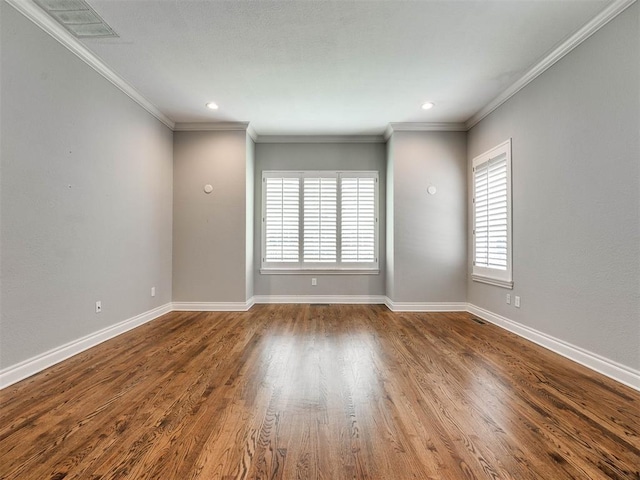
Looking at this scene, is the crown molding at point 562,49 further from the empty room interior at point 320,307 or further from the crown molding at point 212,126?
the crown molding at point 212,126

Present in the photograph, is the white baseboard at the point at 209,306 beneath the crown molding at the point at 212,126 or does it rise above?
beneath

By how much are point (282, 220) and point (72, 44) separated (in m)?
3.25

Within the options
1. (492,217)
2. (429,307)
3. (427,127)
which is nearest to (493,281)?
(492,217)

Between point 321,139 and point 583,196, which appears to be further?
point 321,139

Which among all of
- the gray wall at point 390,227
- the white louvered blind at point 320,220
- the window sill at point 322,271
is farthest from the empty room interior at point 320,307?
the white louvered blind at point 320,220

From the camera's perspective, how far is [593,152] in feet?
8.29

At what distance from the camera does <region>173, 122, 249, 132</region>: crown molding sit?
4.61 m

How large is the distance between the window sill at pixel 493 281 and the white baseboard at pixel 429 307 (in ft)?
1.62

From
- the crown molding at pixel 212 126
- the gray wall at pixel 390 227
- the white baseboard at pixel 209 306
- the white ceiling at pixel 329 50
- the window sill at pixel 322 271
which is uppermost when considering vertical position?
the white ceiling at pixel 329 50

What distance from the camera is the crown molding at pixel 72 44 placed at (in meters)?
2.31

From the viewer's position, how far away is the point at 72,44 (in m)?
2.73

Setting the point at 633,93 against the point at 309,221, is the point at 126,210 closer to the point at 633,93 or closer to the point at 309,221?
the point at 309,221

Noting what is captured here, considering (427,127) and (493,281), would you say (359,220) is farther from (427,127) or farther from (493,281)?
(493,281)

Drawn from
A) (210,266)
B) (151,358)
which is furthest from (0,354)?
(210,266)
